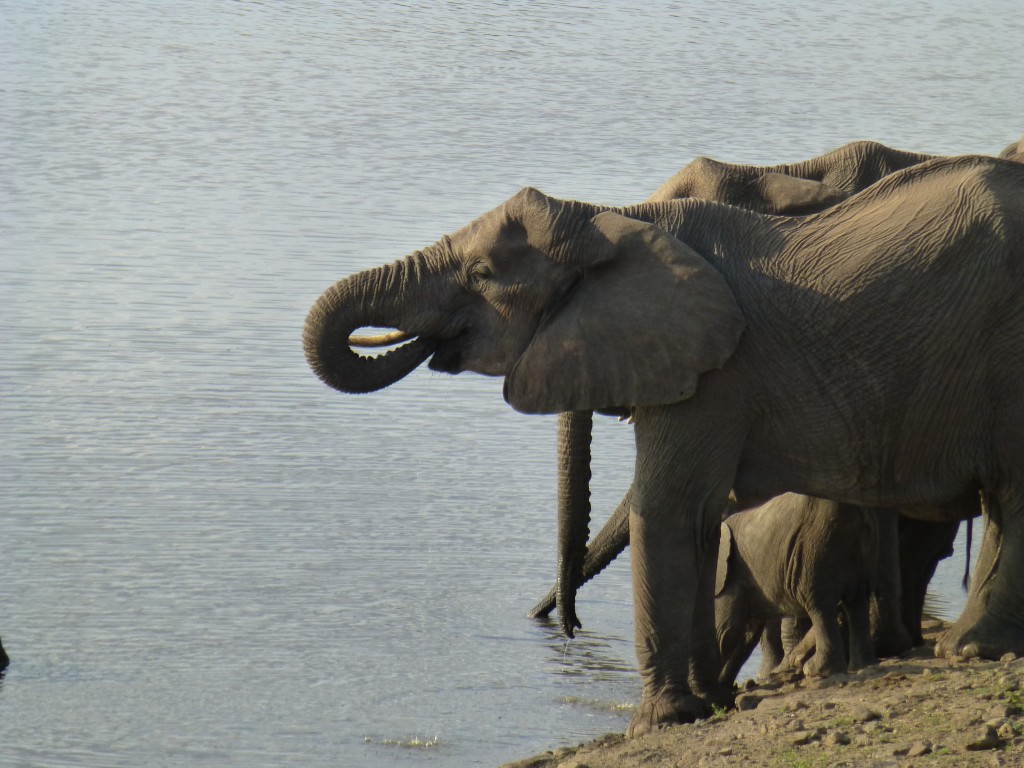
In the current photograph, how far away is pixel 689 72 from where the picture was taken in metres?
29.1

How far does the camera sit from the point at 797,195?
9.01 m

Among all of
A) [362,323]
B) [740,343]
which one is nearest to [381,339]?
[362,323]

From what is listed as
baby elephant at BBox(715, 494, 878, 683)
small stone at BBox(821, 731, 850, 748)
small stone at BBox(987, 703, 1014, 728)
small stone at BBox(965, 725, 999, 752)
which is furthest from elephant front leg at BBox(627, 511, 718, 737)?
small stone at BBox(965, 725, 999, 752)

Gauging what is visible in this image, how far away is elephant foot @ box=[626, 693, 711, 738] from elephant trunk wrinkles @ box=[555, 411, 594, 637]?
103 cm

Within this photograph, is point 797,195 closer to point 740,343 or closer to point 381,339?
point 740,343

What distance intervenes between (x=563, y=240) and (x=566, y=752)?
1801mm

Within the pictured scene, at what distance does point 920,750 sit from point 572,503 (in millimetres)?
2341

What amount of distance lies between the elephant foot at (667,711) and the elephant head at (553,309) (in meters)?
1.00

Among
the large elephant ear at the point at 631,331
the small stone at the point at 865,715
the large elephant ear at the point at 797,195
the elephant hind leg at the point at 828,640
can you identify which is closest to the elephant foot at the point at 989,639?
the elephant hind leg at the point at 828,640

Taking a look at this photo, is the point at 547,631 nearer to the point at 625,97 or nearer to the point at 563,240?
the point at 563,240

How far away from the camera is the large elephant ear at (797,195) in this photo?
8.99 metres

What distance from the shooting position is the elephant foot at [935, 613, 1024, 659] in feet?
23.7

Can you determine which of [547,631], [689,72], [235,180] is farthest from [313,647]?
[689,72]

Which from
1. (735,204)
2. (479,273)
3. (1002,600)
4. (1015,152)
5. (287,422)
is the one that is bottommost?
(287,422)
